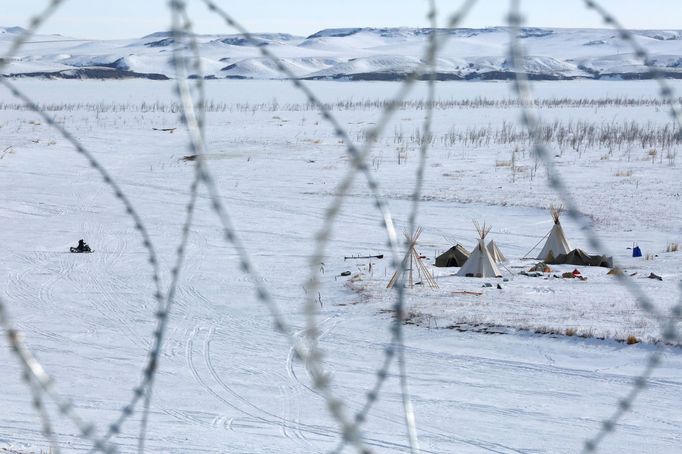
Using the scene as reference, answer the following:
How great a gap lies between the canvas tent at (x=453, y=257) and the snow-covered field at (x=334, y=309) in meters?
0.31

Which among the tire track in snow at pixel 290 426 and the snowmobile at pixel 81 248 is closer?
the tire track in snow at pixel 290 426

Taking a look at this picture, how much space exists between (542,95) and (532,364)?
194ft

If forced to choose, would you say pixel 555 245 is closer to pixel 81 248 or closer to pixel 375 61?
pixel 81 248

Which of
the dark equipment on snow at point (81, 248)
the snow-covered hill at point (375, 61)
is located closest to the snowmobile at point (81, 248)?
the dark equipment on snow at point (81, 248)

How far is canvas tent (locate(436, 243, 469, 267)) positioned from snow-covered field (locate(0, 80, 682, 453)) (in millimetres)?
314

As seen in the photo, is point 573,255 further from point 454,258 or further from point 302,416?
point 302,416

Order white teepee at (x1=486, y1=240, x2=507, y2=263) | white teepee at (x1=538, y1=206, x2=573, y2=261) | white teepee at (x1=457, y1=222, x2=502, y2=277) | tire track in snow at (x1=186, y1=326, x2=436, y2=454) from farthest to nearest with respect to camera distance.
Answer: white teepee at (x1=538, y1=206, x2=573, y2=261) → white teepee at (x1=486, y1=240, x2=507, y2=263) → white teepee at (x1=457, y1=222, x2=502, y2=277) → tire track in snow at (x1=186, y1=326, x2=436, y2=454)

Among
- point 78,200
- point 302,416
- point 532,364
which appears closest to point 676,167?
point 78,200

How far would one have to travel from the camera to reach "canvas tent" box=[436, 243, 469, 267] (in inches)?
566

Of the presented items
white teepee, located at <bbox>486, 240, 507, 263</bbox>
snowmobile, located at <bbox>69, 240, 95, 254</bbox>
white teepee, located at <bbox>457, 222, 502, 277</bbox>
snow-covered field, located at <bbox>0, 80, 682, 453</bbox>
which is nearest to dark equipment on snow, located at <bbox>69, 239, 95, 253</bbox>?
snowmobile, located at <bbox>69, 240, 95, 254</bbox>

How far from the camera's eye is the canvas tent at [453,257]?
14375mm

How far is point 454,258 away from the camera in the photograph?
1443cm

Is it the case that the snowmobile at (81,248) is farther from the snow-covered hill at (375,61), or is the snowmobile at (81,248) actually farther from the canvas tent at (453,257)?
the snow-covered hill at (375,61)

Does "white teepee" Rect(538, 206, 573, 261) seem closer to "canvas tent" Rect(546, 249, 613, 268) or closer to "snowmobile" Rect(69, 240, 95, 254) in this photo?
"canvas tent" Rect(546, 249, 613, 268)
